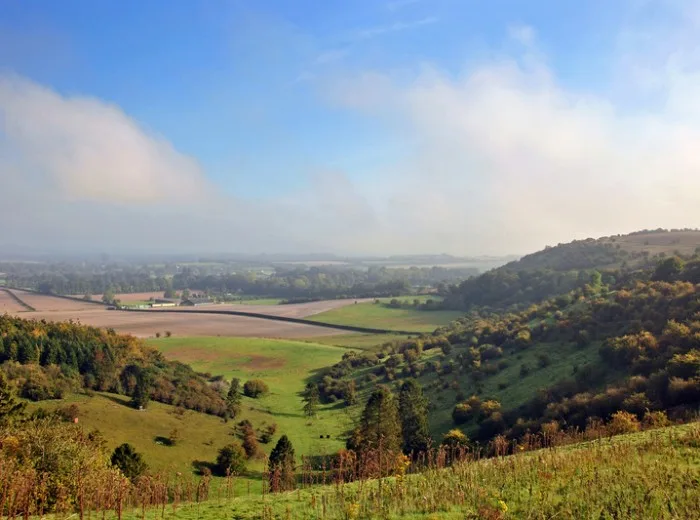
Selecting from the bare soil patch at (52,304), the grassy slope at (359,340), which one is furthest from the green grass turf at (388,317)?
the bare soil patch at (52,304)

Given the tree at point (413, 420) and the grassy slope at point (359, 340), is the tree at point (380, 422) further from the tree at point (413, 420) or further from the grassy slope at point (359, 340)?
the grassy slope at point (359, 340)

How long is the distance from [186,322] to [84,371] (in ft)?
243

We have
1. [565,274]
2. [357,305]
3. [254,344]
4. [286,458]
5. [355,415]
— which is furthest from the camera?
[357,305]

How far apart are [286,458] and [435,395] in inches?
1032

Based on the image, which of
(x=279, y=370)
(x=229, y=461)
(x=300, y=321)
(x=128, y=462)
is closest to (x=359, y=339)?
(x=300, y=321)

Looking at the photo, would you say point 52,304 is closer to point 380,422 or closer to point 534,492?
point 380,422

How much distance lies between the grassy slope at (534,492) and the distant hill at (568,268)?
103 m

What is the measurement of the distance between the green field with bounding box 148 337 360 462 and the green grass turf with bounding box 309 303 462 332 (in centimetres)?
2912

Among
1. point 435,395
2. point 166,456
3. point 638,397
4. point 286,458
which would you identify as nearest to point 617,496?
point 638,397

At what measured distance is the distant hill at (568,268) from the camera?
124438 millimetres

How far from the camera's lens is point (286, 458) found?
36344 mm

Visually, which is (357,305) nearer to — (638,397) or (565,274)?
(565,274)

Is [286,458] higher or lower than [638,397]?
lower

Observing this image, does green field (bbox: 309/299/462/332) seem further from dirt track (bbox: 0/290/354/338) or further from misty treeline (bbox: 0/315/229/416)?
misty treeline (bbox: 0/315/229/416)
